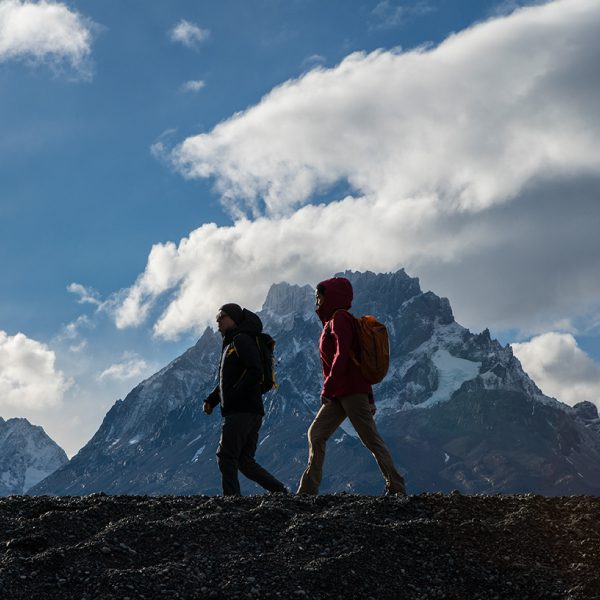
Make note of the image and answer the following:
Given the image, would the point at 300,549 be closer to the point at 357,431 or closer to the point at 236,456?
the point at 357,431

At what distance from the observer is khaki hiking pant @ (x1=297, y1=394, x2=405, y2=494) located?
13898 mm

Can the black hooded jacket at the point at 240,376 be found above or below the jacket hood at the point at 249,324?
below

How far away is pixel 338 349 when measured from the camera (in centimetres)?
1407

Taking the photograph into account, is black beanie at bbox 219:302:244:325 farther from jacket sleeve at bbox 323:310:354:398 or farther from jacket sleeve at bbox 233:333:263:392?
jacket sleeve at bbox 323:310:354:398

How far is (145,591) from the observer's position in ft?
29.0

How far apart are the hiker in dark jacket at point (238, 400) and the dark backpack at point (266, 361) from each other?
121 mm

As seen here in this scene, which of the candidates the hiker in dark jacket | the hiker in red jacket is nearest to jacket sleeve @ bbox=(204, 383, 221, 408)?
the hiker in dark jacket

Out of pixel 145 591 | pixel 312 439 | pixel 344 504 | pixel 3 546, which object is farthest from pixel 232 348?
pixel 145 591

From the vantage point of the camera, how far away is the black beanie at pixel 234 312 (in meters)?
15.0

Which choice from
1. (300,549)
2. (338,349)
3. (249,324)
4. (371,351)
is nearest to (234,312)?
(249,324)

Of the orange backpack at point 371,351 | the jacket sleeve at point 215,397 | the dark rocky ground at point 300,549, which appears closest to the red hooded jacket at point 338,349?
the orange backpack at point 371,351

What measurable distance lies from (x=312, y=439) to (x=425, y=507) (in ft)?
9.40

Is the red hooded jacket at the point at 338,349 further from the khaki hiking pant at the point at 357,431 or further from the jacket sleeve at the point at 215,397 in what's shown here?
the jacket sleeve at the point at 215,397

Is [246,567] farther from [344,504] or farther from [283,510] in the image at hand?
[344,504]
